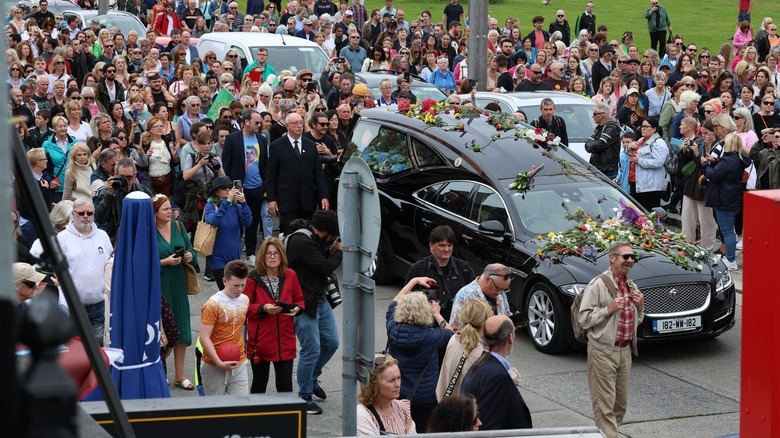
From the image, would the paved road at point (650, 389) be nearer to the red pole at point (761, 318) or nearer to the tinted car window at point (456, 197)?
the tinted car window at point (456, 197)

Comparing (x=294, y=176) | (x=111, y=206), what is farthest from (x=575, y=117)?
(x=111, y=206)

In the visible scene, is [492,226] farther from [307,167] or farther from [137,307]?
[137,307]

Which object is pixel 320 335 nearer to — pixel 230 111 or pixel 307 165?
pixel 307 165

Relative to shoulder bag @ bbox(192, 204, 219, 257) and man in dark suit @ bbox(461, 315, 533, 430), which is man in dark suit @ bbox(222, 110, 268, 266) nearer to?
shoulder bag @ bbox(192, 204, 219, 257)

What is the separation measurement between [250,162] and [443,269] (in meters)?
5.42

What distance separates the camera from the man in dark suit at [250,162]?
1498 centimetres

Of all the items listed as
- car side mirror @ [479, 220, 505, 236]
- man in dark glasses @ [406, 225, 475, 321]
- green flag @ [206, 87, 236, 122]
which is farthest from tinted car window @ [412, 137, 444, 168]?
green flag @ [206, 87, 236, 122]

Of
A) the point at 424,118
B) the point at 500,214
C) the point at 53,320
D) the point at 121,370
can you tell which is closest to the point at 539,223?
the point at 500,214

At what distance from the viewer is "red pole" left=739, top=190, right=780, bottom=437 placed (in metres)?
4.33

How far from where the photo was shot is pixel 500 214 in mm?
12625

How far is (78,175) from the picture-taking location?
1325cm

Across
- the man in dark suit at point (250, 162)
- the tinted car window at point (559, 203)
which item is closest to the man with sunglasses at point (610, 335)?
the tinted car window at point (559, 203)

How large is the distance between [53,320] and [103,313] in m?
8.26

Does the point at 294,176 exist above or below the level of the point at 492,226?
above
